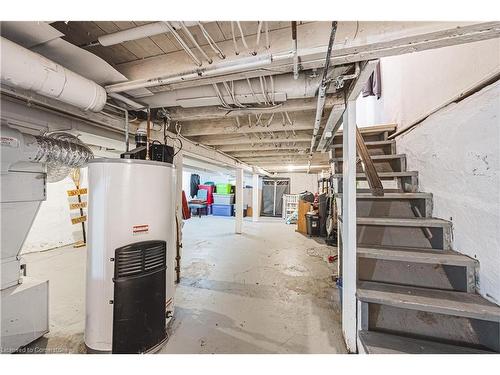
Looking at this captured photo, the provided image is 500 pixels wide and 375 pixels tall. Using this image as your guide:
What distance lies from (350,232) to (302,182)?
27.1 feet

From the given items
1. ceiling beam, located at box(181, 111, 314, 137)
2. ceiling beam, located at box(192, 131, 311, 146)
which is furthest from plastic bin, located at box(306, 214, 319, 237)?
ceiling beam, located at box(181, 111, 314, 137)

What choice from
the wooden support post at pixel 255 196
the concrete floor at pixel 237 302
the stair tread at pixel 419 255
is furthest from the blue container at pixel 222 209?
the stair tread at pixel 419 255

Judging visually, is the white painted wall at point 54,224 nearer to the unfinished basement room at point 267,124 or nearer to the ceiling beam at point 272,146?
the unfinished basement room at point 267,124

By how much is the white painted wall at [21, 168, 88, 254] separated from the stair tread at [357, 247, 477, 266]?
551 cm

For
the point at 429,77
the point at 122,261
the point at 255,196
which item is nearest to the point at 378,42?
the point at 429,77

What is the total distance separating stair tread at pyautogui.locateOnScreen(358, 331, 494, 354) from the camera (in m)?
1.10

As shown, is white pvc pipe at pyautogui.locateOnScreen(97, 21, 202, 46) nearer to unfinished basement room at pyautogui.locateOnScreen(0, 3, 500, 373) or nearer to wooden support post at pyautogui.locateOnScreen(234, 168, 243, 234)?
unfinished basement room at pyautogui.locateOnScreen(0, 3, 500, 373)

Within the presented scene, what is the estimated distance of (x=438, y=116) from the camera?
1.63 m

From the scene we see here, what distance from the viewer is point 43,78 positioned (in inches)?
40.0

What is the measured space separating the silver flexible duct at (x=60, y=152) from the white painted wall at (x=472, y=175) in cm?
291

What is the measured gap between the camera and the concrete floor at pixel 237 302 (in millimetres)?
1597
